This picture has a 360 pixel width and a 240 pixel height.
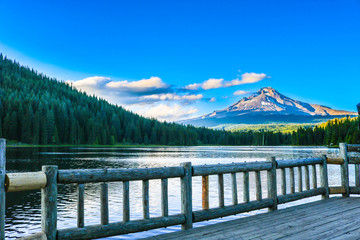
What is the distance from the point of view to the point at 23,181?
573 centimetres

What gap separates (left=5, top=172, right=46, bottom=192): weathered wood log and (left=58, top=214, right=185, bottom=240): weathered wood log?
103cm

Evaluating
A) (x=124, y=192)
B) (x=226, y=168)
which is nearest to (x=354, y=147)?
(x=226, y=168)

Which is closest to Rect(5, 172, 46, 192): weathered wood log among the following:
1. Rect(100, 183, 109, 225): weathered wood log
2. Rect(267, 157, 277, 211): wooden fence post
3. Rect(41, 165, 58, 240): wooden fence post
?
Rect(41, 165, 58, 240): wooden fence post

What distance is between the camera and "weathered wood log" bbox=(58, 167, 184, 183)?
21.2ft

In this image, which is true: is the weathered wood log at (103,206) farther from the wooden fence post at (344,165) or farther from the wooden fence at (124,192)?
the wooden fence post at (344,165)

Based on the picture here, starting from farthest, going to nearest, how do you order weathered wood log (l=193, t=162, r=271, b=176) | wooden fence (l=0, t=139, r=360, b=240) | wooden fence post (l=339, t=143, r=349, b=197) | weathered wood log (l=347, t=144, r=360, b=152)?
1. wooden fence post (l=339, t=143, r=349, b=197)
2. weathered wood log (l=347, t=144, r=360, b=152)
3. weathered wood log (l=193, t=162, r=271, b=176)
4. wooden fence (l=0, t=139, r=360, b=240)

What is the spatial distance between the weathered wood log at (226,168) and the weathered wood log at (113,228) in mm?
1110

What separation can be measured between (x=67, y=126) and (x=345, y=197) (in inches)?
6241

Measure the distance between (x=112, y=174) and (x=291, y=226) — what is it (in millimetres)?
4244

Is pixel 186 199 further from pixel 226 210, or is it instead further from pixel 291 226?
pixel 291 226

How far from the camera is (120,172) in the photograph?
23.2 feet

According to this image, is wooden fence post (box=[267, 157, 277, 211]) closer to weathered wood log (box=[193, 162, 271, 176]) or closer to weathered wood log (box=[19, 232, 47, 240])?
weathered wood log (box=[193, 162, 271, 176])

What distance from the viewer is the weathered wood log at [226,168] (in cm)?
833

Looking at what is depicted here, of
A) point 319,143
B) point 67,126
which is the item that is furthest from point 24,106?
point 319,143
